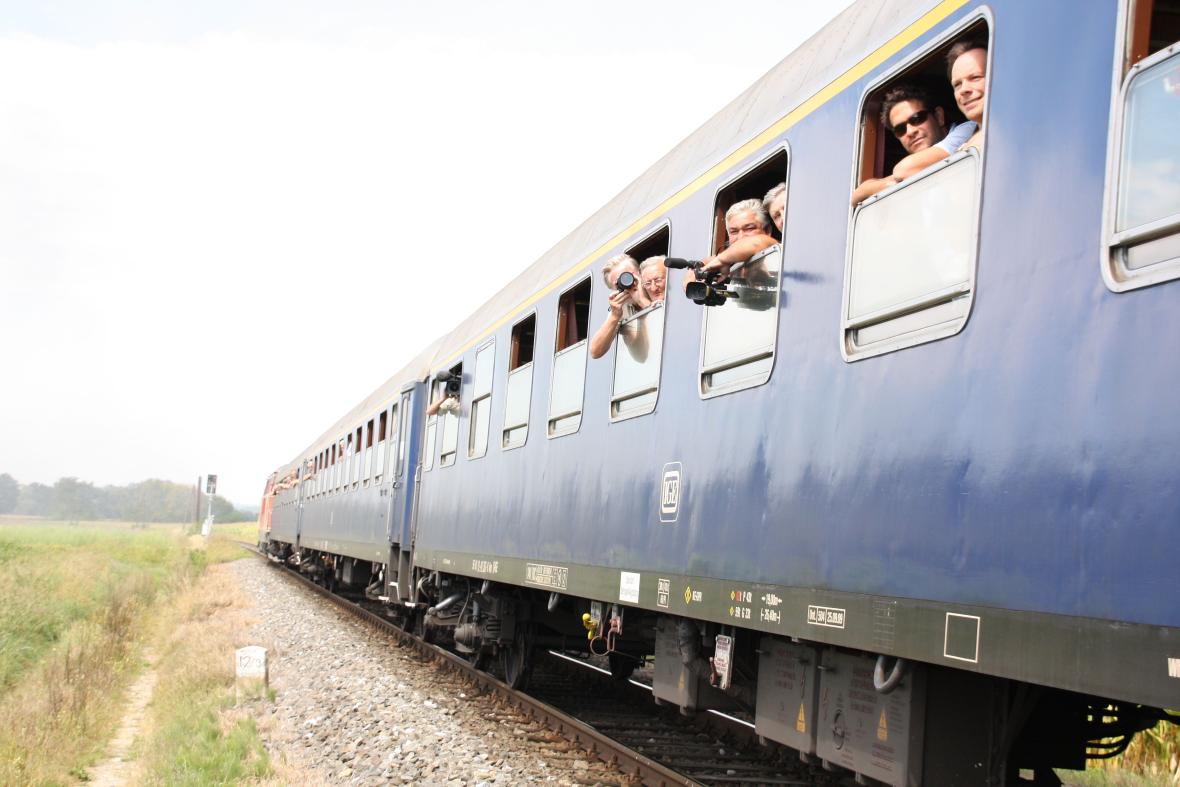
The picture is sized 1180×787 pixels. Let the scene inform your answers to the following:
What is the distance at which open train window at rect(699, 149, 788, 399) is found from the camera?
510cm

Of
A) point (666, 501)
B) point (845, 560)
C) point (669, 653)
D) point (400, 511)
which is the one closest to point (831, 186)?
point (845, 560)

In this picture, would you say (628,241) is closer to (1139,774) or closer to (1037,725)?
(1037,725)

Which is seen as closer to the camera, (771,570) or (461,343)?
(771,570)

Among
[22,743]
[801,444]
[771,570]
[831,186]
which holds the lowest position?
[22,743]

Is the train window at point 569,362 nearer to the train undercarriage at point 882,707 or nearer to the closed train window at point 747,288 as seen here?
the train undercarriage at point 882,707

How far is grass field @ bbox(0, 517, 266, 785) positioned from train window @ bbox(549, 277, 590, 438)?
113 inches

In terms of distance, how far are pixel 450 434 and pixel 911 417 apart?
7.91 metres

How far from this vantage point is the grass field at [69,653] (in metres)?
8.84

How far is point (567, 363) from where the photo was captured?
7820mm

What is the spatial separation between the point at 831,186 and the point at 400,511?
977 centimetres

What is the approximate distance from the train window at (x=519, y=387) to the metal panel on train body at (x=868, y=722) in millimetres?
4115

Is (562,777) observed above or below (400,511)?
below

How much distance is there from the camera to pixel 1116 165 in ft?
10.0

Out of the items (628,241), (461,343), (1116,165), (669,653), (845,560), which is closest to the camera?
(1116,165)
